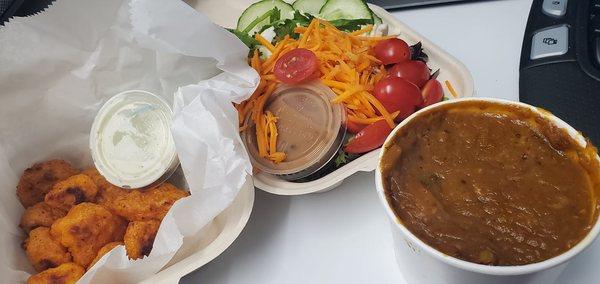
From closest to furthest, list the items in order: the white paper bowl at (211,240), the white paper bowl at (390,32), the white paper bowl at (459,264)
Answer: the white paper bowl at (459,264)
the white paper bowl at (211,240)
the white paper bowl at (390,32)

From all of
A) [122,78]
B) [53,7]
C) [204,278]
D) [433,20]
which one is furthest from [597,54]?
[53,7]

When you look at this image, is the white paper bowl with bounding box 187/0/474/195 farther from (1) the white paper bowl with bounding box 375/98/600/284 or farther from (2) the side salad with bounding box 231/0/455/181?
(1) the white paper bowl with bounding box 375/98/600/284

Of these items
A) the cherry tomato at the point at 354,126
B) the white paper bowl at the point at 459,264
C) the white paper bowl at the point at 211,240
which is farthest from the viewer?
the cherry tomato at the point at 354,126

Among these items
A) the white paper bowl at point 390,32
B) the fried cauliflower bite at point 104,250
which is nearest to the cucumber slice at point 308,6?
the white paper bowl at point 390,32

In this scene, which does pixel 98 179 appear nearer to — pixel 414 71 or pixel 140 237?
pixel 140 237

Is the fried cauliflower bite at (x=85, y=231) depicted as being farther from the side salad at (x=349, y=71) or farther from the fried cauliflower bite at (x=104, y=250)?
the side salad at (x=349, y=71)

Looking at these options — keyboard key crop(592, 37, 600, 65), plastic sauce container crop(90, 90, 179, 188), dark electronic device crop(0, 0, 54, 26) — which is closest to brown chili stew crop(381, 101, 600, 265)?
keyboard key crop(592, 37, 600, 65)
